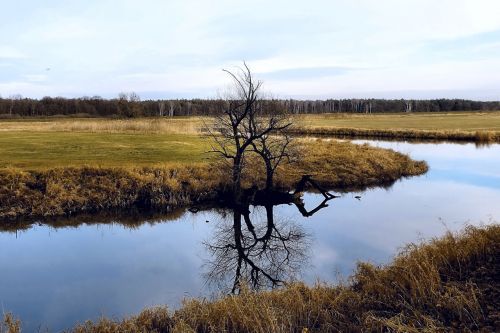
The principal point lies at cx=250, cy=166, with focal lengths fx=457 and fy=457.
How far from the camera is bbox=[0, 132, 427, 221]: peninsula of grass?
18656 millimetres

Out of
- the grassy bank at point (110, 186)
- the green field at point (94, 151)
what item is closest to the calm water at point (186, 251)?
the grassy bank at point (110, 186)

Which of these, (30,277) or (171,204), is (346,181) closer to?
(171,204)

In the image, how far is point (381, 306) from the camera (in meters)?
8.15

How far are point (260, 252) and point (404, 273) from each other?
6554mm

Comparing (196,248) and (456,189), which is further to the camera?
(456,189)

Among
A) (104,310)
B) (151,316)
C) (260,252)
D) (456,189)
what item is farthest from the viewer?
(456,189)

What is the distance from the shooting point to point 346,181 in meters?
25.9

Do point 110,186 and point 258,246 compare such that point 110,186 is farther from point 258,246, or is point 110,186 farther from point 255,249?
point 255,249

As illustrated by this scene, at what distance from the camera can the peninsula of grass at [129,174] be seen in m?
18.7

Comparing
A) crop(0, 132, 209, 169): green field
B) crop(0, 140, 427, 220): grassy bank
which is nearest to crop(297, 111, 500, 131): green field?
crop(0, 132, 209, 169): green field

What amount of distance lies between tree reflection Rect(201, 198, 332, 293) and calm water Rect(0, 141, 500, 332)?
0.06 m

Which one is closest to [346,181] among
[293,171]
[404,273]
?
[293,171]

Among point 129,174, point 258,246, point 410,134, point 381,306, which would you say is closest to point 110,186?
point 129,174

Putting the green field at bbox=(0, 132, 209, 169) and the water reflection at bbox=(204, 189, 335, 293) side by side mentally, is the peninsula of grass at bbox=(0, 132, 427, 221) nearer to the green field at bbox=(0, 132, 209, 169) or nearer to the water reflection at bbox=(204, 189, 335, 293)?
the green field at bbox=(0, 132, 209, 169)
